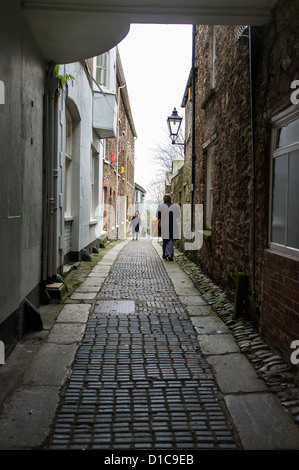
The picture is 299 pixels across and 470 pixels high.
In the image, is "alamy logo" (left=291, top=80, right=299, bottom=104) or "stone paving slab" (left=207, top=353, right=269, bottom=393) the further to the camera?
"alamy logo" (left=291, top=80, right=299, bottom=104)

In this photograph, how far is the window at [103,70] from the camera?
37.3 feet

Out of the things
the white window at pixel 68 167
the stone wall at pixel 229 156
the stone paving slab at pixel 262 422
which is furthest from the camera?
the white window at pixel 68 167

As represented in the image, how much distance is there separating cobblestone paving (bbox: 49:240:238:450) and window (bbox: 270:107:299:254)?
1363 millimetres

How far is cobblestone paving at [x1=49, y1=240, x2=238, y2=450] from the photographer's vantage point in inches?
90.7

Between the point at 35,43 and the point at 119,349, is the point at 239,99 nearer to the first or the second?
the point at 35,43

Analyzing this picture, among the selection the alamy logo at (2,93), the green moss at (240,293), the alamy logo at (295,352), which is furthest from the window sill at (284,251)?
the alamy logo at (2,93)

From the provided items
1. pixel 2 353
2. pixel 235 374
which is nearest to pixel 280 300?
pixel 235 374

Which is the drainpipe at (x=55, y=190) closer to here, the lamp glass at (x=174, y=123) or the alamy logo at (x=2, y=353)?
the alamy logo at (x=2, y=353)

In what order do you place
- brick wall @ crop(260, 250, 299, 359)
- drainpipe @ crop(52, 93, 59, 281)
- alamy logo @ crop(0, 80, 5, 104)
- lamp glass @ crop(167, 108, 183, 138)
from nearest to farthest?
alamy logo @ crop(0, 80, 5, 104), brick wall @ crop(260, 250, 299, 359), drainpipe @ crop(52, 93, 59, 281), lamp glass @ crop(167, 108, 183, 138)

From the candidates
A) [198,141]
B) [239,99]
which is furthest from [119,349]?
[198,141]

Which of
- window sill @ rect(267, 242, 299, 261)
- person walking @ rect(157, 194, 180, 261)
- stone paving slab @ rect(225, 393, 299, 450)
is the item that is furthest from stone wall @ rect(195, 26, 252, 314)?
stone paving slab @ rect(225, 393, 299, 450)

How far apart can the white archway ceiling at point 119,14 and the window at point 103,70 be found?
7.50m

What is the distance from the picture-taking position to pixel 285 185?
3539 millimetres

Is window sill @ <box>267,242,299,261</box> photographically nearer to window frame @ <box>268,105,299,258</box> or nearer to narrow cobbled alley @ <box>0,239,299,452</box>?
window frame @ <box>268,105,299,258</box>
